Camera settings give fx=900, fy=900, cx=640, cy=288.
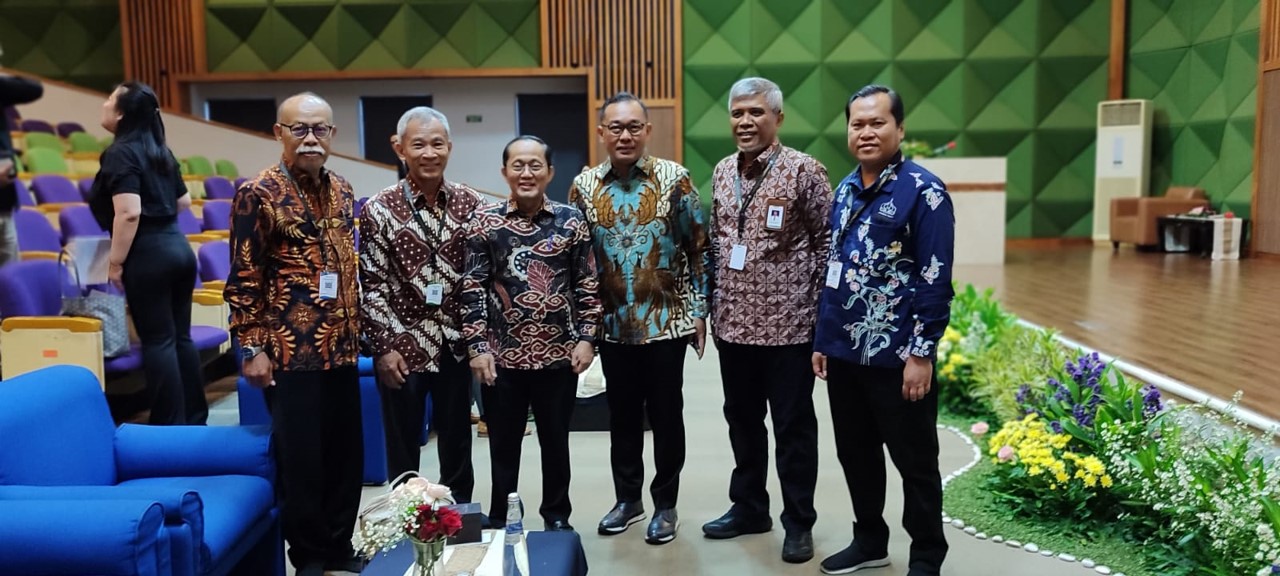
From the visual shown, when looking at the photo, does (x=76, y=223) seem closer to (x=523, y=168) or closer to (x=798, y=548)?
(x=523, y=168)

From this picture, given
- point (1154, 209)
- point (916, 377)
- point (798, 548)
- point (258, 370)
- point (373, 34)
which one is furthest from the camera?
point (373, 34)

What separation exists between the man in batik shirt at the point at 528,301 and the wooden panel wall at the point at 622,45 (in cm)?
847

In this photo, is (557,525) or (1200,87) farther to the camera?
(1200,87)

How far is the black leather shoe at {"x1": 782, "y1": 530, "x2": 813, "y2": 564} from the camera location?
271 cm

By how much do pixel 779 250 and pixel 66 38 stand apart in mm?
11935

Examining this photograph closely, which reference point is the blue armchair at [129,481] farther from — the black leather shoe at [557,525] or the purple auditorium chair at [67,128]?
the purple auditorium chair at [67,128]

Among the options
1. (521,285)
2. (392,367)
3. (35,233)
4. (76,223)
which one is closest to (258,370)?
(392,367)

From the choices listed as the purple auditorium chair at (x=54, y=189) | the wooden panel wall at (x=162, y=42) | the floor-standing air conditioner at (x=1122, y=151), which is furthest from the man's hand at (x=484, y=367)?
the floor-standing air conditioner at (x=1122, y=151)

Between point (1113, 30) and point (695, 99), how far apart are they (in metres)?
5.15

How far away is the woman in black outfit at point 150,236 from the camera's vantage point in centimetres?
320

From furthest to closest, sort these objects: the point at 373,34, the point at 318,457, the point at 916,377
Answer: the point at 373,34, the point at 318,457, the point at 916,377

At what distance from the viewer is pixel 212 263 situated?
5.01 meters

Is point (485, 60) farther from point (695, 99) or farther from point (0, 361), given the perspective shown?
point (0, 361)

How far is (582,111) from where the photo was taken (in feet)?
37.7
